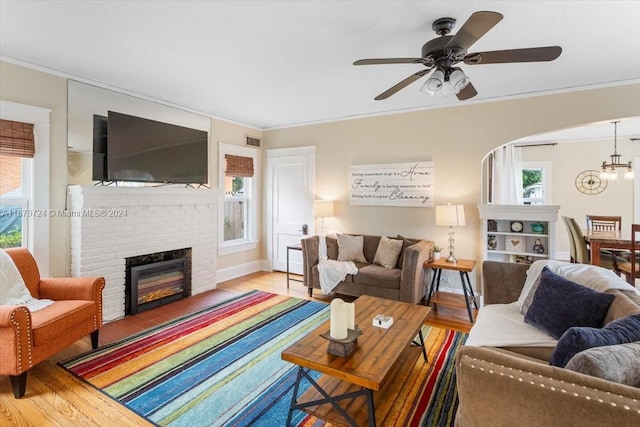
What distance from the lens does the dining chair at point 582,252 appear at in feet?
13.5

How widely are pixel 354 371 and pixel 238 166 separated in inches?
167

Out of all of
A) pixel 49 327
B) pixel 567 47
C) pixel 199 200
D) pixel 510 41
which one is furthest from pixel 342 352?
pixel 199 200

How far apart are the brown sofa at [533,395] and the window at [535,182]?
6896 mm

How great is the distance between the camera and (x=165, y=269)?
411cm

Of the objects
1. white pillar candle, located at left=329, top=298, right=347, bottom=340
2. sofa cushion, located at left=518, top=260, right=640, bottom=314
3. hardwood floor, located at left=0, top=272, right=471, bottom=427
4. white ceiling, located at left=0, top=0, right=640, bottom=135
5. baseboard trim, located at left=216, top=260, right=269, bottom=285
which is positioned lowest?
hardwood floor, located at left=0, top=272, right=471, bottom=427

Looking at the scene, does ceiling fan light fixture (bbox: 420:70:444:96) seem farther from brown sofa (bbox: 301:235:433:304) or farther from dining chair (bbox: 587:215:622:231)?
dining chair (bbox: 587:215:622:231)

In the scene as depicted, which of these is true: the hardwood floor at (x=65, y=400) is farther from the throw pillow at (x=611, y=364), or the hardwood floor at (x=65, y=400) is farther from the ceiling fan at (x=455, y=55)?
the ceiling fan at (x=455, y=55)

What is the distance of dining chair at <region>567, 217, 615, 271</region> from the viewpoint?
4112 millimetres

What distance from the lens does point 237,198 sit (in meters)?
5.54

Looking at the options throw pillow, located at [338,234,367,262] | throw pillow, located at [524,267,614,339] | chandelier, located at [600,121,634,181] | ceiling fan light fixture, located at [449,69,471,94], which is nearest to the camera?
throw pillow, located at [524,267,614,339]

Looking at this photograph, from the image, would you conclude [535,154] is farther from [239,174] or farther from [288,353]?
[288,353]

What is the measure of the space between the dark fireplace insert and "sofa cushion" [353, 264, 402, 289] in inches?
90.0

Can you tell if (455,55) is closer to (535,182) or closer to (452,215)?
(452,215)

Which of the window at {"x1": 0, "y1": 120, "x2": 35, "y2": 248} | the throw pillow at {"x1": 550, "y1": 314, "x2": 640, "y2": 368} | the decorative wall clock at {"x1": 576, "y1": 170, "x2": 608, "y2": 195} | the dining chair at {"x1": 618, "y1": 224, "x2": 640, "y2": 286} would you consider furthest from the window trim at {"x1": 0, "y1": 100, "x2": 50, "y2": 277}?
the decorative wall clock at {"x1": 576, "y1": 170, "x2": 608, "y2": 195}
